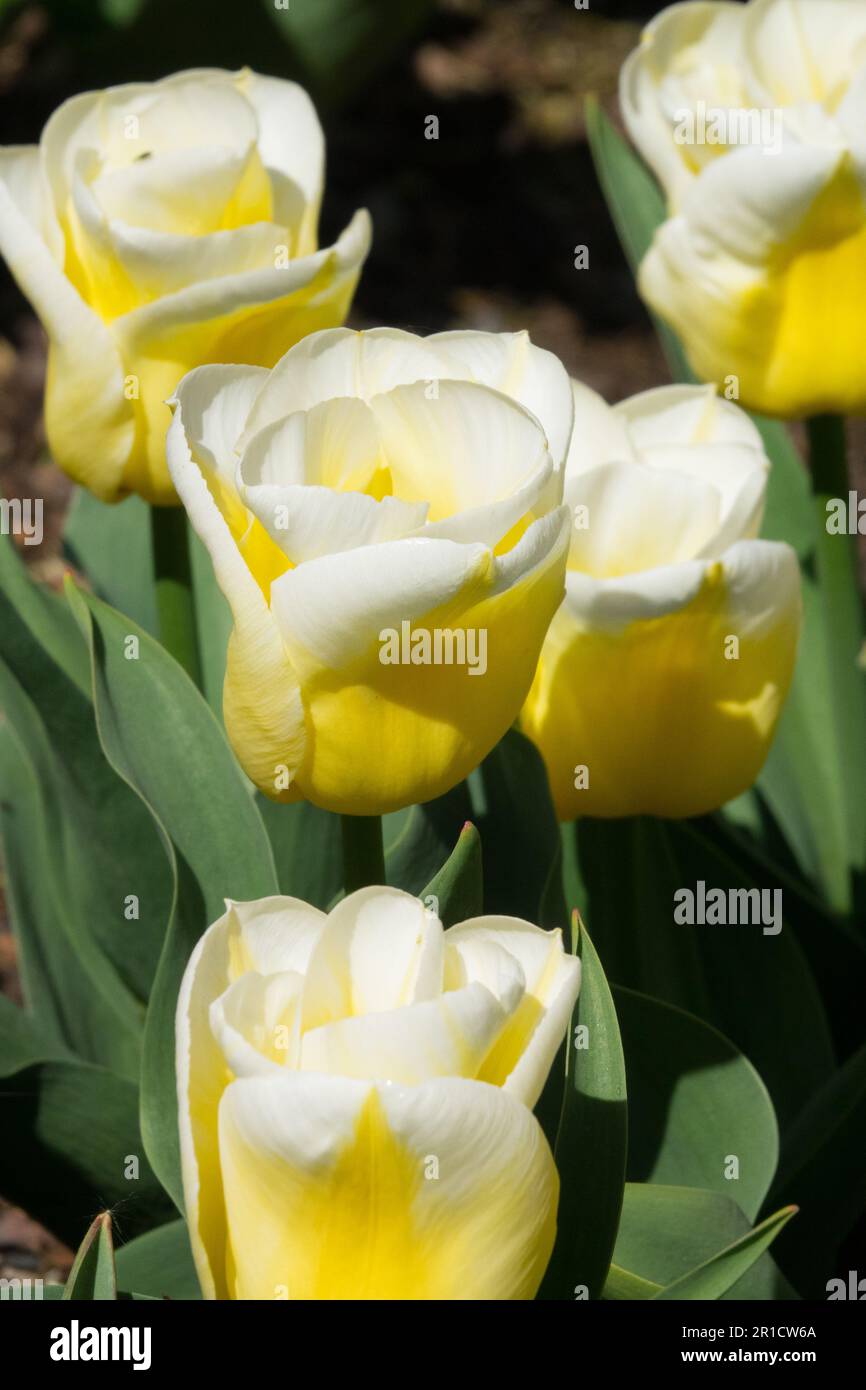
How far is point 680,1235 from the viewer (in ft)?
2.63

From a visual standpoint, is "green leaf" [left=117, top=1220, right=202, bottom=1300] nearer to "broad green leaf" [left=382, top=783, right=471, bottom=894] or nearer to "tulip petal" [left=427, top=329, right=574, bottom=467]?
"broad green leaf" [left=382, top=783, right=471, bottom=894]

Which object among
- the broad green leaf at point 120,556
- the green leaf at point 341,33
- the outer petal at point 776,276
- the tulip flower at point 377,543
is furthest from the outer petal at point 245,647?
the green leaf at point 341,33

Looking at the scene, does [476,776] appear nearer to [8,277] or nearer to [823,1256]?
[823,1256]

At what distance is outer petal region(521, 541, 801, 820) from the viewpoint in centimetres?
80

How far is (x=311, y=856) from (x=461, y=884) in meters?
0.25

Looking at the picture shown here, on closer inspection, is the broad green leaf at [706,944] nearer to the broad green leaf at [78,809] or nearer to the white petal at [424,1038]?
the broad green leaf at [78,809]

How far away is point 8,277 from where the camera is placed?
259cm

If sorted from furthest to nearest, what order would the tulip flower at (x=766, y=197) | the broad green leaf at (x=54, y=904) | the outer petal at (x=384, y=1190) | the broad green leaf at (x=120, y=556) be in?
the broad green leaf at (x=120, y=556) → the broad green leaf at (x=54, y=904) → the tulip flower at (x=766, y=197) → the outer petal at (x=384, y=1190)

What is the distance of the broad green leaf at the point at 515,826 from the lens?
86cm

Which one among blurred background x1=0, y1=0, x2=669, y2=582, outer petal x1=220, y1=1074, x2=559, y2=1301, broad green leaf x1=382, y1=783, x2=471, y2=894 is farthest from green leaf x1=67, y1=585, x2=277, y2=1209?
blurred background x1=0, y1=0, x2=669, y2=582

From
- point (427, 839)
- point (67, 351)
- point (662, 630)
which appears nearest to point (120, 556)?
point (67, 351)

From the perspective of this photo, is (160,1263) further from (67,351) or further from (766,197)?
(766,197)

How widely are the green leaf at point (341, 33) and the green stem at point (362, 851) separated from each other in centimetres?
180
